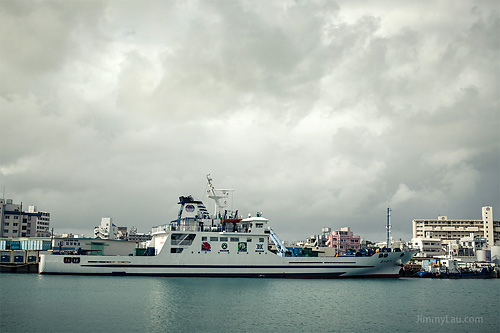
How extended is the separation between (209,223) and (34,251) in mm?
30050

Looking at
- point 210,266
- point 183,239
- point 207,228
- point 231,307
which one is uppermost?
point 207,228

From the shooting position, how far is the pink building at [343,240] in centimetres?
10119

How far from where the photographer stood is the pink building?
101m

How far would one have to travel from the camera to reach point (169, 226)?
153ft

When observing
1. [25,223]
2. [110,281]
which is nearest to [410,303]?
[110,281]

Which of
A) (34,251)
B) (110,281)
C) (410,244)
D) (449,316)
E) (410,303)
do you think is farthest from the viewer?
(410,244)

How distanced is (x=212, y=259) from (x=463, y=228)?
89.1m

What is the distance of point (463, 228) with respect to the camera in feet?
372

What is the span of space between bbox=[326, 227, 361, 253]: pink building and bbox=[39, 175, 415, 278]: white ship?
53.0 meters

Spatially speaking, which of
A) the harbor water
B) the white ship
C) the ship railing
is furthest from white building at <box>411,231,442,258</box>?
the ship railing

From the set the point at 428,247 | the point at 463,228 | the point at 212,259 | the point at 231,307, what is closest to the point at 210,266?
the point at 212,259

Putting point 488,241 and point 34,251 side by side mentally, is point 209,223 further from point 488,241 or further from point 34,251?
point 488,241

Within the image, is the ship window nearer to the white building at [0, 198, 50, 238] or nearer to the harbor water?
the harbor water

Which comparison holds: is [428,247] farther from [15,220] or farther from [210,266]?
[15,220]
